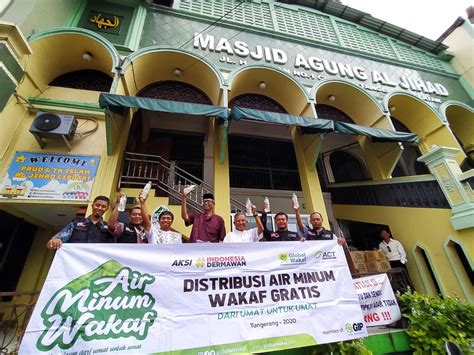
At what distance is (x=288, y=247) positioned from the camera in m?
3.04

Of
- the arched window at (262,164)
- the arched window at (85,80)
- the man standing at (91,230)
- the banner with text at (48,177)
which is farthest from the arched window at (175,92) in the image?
the man standing at (91,230)

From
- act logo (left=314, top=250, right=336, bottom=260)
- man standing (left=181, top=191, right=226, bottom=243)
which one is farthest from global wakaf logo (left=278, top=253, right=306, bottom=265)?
man standing (left=181, top=191, right=226, bottom=243)

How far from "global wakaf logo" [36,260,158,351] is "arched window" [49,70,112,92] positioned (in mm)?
5007

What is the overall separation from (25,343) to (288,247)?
2.80 m

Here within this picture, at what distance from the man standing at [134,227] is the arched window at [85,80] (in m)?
4.15

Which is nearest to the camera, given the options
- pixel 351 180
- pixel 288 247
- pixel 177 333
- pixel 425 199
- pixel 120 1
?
pixel 177 333

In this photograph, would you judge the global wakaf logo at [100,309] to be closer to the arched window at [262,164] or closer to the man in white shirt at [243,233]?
the man in white shirt at [243,233]

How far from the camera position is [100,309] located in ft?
7.28

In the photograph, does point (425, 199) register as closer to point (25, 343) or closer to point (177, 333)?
point (177, 333)

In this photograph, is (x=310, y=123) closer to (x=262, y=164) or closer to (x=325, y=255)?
(x=325, y=255)

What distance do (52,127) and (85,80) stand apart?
6.83ft

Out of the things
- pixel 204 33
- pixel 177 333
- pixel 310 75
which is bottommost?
pixel 177 333

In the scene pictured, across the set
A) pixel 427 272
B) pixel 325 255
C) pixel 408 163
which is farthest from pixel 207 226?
pixel 408 163

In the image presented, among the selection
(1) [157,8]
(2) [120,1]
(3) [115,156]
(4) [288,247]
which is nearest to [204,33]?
(1) [157,8]
